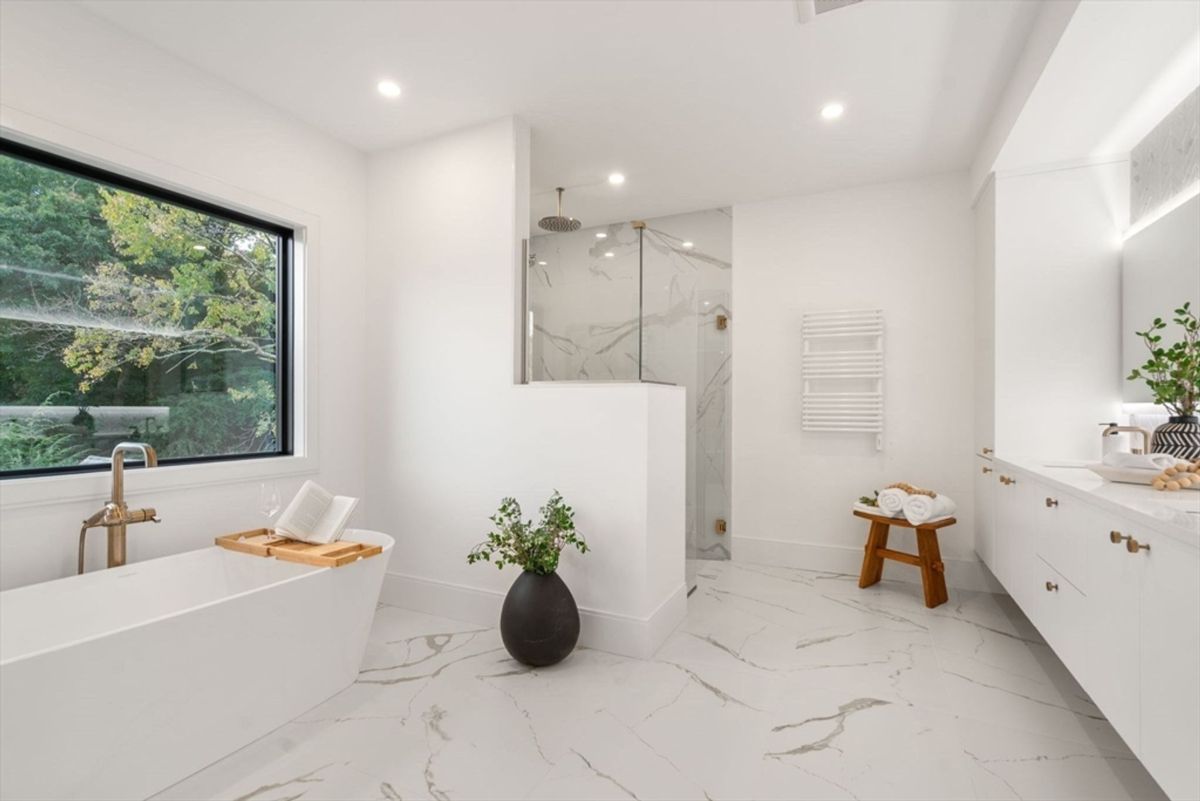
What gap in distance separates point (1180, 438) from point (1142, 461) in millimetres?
324

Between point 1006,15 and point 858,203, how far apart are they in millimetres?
1572

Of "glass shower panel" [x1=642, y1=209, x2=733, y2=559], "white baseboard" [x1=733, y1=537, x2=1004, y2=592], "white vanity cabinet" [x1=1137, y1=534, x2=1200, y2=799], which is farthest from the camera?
"glass shower panel" [x1=642, y1=209, x2=733, y2=559]

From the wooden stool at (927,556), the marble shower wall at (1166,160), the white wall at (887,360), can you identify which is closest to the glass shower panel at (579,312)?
the white wall at (887,360)

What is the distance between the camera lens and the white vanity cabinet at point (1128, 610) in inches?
45.6

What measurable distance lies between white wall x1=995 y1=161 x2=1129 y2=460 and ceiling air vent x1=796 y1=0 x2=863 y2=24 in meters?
1.44

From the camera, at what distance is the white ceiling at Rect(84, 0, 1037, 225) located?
2012 millimetres

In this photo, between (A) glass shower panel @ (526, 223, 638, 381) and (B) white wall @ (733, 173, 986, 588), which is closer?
(A) glass shower panel @ (526, 223, 638, 381)

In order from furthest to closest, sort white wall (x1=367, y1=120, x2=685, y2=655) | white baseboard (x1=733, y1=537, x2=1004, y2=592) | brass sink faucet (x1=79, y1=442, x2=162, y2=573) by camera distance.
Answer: white baseboard (x1=733, y1=537, x2=1004, y2=592) < white wall (x1=367, y1=120, x2=685, y2=655) < brass sink faucet (x1=79, y1=442, x2=162, y2=573)

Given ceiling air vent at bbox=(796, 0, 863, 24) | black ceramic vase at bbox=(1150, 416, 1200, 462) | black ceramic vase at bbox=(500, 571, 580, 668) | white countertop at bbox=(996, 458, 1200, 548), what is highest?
ceiling air vent at bbox=(796, 0, 863, 24)

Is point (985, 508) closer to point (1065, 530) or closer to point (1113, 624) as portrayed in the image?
point (1065, 530)

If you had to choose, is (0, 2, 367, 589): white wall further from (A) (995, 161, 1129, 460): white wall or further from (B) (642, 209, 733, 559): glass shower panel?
(A) (995, 161, 1129, 460): white wall

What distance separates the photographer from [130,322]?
230 centimetres

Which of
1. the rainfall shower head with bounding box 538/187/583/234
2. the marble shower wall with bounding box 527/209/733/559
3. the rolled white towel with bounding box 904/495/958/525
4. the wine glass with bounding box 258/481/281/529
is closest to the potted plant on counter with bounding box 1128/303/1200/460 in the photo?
the rolled white towel with bounding box 904/495/958/525

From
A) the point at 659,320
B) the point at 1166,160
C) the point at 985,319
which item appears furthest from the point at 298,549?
the point at 1166,160
